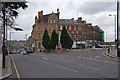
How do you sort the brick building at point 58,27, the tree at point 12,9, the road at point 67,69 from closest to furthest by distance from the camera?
the road at point 67,69 → the tree at point 12,9 → the brick building at point 58,27

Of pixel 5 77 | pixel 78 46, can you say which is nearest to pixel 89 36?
pixel 78 46

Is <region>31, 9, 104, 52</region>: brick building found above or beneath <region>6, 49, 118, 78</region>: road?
above

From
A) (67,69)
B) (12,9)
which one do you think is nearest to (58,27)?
(12,9)

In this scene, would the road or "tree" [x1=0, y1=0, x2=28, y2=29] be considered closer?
the road

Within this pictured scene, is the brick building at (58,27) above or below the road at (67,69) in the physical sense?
above

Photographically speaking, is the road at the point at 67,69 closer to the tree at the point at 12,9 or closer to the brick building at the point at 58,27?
the tree at the point at 12,9

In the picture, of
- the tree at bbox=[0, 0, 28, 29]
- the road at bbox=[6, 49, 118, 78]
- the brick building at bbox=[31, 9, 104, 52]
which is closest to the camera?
the road at bbox=[6, 49, 118, 78]

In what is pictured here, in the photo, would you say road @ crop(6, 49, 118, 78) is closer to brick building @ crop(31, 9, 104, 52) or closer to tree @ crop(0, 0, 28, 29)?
tree @ crop(0, 0, 28, 29)

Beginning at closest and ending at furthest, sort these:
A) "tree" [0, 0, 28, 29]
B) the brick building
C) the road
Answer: the road, "tree" [0, 0, 28, 29], the brick building

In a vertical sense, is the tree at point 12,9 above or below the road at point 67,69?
above

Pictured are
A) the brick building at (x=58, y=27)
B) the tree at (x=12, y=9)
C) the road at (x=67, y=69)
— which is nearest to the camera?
the road at (x=67, y=69)

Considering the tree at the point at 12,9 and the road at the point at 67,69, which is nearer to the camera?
the road at the point at 67,69

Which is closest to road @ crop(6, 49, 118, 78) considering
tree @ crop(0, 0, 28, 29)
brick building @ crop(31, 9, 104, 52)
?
Answer: tree @ crop(0, 0, 28, 29)

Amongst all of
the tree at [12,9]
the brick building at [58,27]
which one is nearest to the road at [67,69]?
the tree at [12,9]
